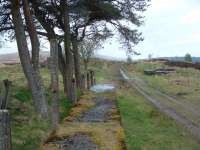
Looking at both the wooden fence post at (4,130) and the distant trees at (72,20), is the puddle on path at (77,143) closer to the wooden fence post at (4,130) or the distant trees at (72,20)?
the wooden fence post at (4,130)

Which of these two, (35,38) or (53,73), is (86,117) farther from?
(35,38)

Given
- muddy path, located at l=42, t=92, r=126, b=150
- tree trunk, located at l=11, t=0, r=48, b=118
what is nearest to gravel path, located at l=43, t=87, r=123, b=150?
muddy path, located at l=42, t=92, r=126, b=150

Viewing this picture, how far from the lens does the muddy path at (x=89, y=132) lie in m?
9.80

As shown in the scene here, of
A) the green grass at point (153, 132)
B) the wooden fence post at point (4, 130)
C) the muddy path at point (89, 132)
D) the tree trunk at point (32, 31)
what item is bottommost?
the green grass at point (153, 132)

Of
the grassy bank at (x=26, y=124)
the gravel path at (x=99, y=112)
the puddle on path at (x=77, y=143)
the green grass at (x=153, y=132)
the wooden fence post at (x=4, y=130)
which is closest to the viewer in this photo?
the wooden fence post at (x=4, y=130)

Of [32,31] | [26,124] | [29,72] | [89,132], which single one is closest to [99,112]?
[26,124]

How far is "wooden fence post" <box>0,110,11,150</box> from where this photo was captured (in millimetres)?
6691

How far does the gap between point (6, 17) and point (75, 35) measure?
6865mm

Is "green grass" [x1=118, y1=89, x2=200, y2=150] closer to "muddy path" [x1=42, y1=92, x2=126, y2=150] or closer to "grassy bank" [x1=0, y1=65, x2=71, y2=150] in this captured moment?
"muddy path" [x1=42, y1=92, x2=126, y2=150]

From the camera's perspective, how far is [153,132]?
16.5 metres

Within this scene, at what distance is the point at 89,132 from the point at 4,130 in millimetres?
4593

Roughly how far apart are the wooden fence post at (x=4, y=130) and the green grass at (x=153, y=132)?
6666 millimetres

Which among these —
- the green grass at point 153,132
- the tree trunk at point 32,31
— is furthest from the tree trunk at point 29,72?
the green grass at point 153,132

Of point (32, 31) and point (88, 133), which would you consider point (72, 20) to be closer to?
point (32, 31)
